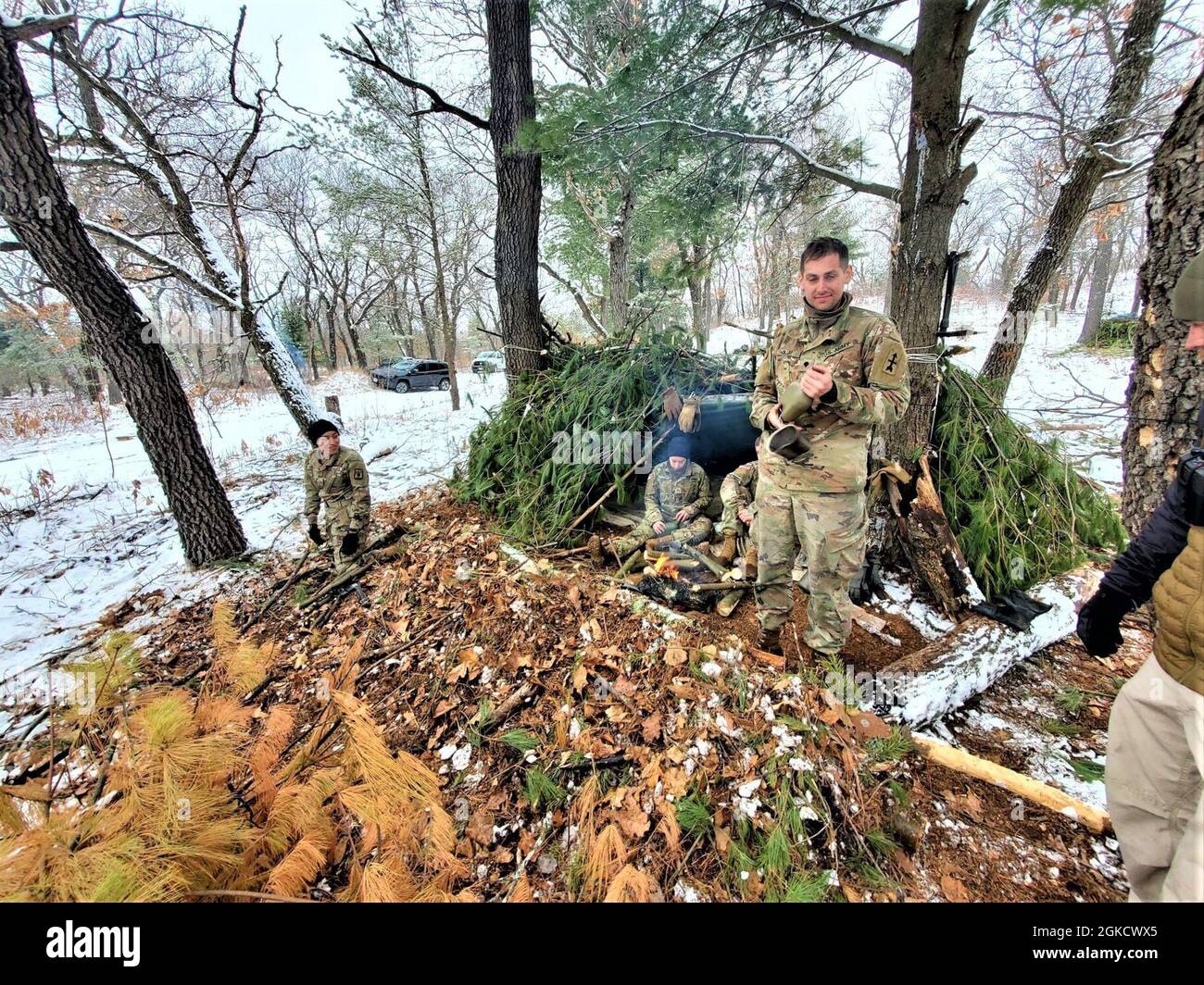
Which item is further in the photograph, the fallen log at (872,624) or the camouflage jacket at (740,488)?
the camouflage jacket at (740,488)

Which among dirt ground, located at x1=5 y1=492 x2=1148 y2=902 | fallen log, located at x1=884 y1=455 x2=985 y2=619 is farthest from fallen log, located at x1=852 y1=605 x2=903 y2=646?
fallen log, located at x1=884 y1=455 x2=985 y2=619

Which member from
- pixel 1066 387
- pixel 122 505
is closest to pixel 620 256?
pixel 1066 387

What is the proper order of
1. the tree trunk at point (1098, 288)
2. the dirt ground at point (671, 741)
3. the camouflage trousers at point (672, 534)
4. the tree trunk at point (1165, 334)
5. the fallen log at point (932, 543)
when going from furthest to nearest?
the tree trunk at point (1098, 288)
the camouflage trousers at point (672, 534)
the fallen log at point (932, 543)
the tree trunk at point (1165, 334)
the dirt ground at point (671, 741)

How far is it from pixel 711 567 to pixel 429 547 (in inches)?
102

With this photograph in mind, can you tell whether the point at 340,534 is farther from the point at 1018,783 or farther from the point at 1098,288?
the point at 1098,288

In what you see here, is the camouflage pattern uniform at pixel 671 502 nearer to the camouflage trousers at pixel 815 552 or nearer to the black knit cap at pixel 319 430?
the camouflage trousers at pixel 815 552

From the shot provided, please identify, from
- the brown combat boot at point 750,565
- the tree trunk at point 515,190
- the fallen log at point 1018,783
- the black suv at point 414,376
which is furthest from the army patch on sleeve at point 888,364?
the black suv at point 414,376

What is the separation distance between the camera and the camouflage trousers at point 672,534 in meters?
3.61

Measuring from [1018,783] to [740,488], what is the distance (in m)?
2.21

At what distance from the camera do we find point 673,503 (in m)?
3.85

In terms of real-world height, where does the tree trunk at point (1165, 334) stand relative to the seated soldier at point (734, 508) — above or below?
above

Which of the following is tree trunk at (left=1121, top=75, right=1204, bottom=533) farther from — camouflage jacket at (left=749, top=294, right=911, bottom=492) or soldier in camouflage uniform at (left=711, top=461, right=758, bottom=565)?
soldier in camouflage uniform at (left=711, top=461, right=758, bottom=565)

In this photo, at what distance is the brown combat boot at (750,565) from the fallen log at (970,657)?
96cm

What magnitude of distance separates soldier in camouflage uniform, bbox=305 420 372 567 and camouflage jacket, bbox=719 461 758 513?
3.21m
